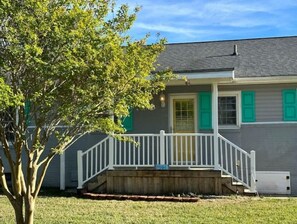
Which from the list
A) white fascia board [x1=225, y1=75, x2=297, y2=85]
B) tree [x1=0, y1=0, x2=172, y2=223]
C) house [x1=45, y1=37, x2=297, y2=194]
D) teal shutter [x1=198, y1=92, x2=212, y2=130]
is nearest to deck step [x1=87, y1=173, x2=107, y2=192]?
house [x1=45, y1=37, x2=297, y2=194]

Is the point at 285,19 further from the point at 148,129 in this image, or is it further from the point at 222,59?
the point at 148,129

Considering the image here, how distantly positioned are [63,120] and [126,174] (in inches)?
206

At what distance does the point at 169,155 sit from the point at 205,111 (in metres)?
1.58

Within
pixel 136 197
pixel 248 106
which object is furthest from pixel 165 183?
pixel 248 106

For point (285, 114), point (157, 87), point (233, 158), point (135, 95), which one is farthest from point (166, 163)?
point (135, 95)

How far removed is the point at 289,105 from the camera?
1102 centimetres

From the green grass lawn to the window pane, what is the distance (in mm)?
2636

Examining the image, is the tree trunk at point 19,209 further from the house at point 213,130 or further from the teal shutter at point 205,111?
the teal shutter at point 205,111

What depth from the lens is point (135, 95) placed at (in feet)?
18.2

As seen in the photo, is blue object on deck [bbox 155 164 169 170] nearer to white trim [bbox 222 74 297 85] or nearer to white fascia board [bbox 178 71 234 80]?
white fascia board [bbox 178 71 234 80]

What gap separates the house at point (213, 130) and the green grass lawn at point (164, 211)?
1279mm

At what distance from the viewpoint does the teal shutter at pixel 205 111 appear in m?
11.4

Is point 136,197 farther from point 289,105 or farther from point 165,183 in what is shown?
point 289,105

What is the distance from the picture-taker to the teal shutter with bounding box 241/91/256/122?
36.8 ft
